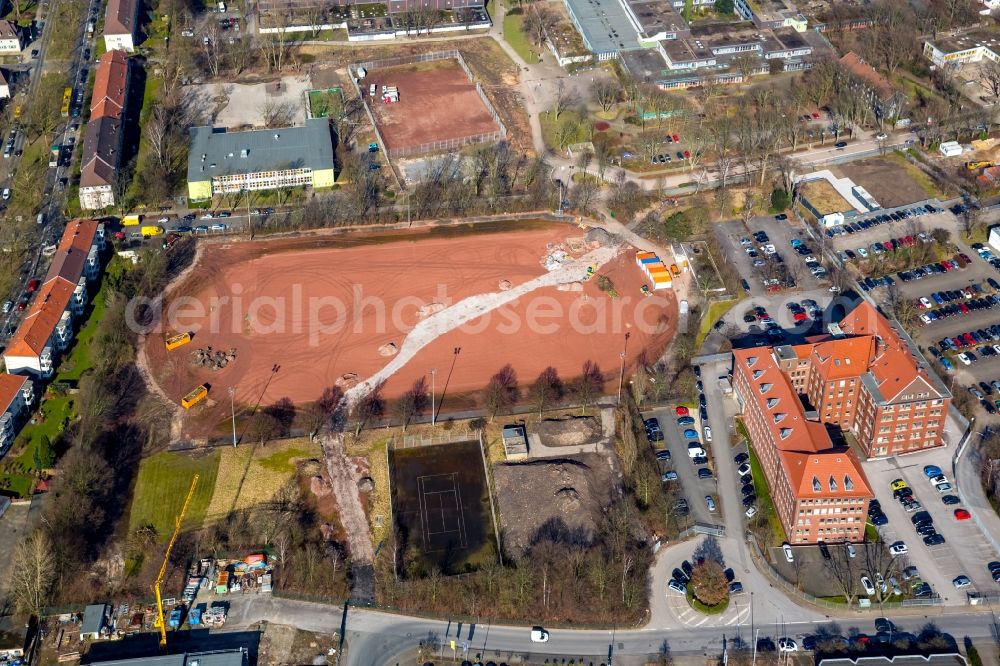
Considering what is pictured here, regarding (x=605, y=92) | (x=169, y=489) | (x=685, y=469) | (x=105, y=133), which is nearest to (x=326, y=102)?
(x=105, y=133)

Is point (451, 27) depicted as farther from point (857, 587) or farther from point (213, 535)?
point (857, 587)

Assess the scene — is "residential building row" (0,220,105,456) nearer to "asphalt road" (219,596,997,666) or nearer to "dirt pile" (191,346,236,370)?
"dirt pile" (191,346,236,370)

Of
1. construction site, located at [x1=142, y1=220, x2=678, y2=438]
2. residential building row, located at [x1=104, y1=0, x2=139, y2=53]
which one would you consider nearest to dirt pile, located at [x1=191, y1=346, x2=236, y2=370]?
construction site, located at [x1=142, y1=220, x2=678, y2=438]

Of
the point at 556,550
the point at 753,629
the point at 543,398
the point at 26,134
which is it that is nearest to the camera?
the point at 753,629

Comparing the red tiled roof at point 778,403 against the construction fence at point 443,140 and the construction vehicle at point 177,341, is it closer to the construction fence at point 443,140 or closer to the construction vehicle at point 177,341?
the construction vehicle at point 177,341

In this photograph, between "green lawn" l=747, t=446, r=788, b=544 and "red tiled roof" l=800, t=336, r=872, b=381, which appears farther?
"red tiled roof" l=800, t=336, r=872, b=381

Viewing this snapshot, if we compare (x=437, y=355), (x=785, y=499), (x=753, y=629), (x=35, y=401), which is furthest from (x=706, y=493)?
(x=35, y=401)

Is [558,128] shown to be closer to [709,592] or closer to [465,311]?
[465,311]
